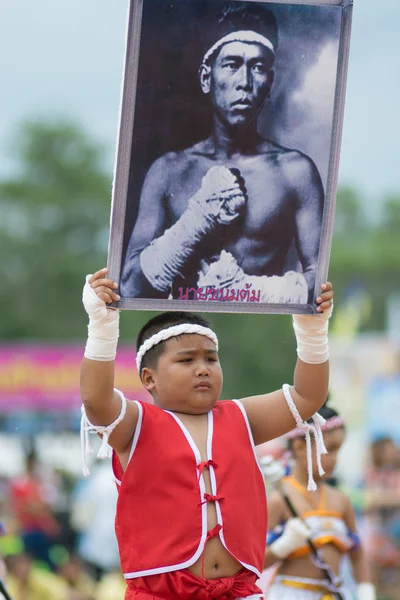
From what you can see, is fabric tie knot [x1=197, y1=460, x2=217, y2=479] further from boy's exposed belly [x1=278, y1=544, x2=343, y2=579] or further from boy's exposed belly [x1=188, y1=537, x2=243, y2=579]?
boy's exposed belly [x1=278, y1=544, x2=343, y2=579]

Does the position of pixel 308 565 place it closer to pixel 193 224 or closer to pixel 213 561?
pixel 213 561

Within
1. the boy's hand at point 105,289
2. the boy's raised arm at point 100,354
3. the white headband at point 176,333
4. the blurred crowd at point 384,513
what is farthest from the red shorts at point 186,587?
the blurred crowd at point 384,513

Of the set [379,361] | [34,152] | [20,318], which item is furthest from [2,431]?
[34,152]

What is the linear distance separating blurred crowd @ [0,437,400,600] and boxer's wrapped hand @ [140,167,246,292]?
6756mm

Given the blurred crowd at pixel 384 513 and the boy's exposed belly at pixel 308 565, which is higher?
the boy's exposed belly at pixel 308 565

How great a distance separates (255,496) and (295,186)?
42.9 inches

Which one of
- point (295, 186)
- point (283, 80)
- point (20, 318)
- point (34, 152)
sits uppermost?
point (34, 152)

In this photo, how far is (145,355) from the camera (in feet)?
13.1

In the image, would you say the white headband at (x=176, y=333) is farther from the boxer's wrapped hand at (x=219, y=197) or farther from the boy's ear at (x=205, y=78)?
the boy's ear at (x=205, y=78)

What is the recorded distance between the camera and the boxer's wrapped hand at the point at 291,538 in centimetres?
520

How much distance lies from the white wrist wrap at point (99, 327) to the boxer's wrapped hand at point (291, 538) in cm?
194

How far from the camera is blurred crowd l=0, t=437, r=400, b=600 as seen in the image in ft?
34.7

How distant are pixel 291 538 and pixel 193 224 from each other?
2.14m

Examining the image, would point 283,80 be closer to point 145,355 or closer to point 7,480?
point 145,355
